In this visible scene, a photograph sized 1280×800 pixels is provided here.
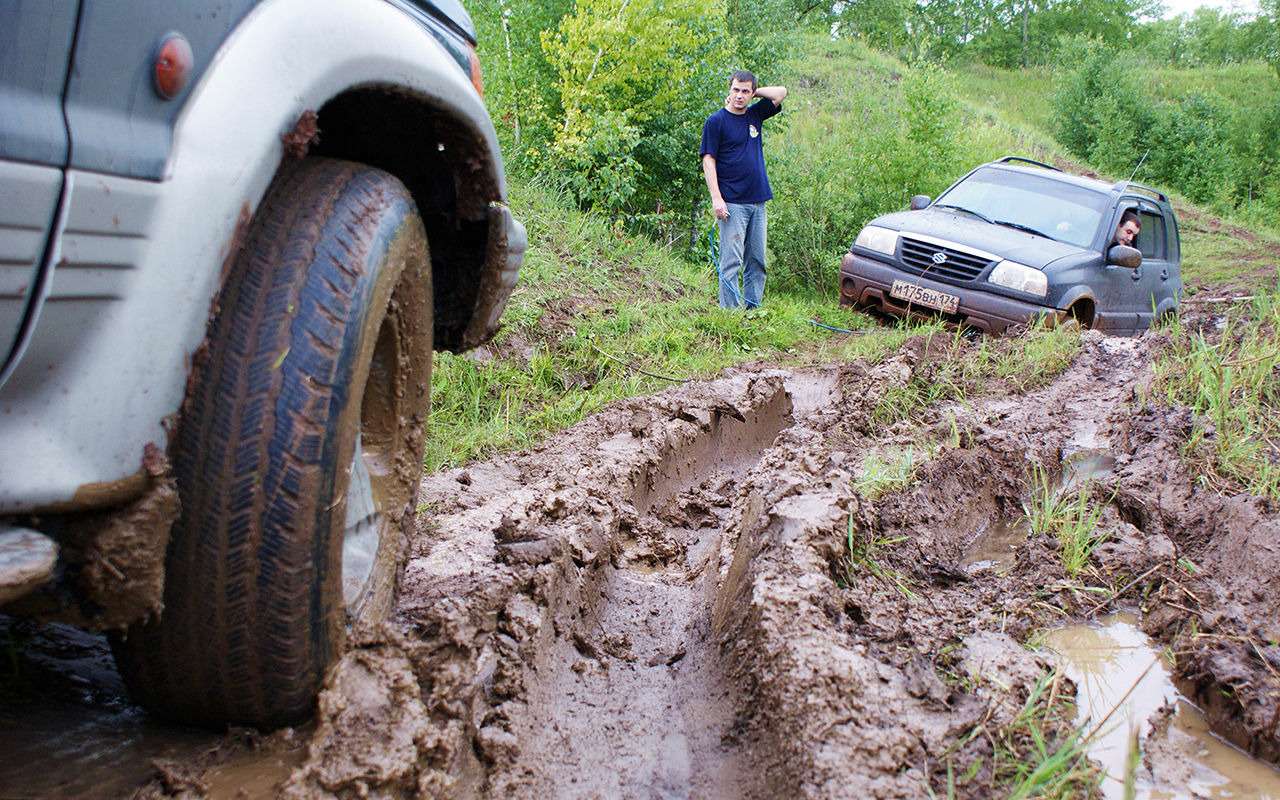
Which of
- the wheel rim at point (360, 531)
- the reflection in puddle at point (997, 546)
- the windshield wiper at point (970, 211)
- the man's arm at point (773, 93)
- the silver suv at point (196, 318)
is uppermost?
the silver suv at point (196, 318)

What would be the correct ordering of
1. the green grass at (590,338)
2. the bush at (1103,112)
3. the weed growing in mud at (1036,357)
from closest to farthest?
the green grass at (590,338), the weed growing in mud at (1036,357), the bush at (1103,112)

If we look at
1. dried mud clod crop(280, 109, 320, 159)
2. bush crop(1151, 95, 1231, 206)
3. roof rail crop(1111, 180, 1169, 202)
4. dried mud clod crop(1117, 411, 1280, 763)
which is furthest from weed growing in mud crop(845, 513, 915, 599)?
bush crop(1151, 95, 1231, 206)

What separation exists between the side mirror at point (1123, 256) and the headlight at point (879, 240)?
5.96ft

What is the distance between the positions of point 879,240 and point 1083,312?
1.79 metres

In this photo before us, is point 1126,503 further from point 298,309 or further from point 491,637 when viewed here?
point 298,309

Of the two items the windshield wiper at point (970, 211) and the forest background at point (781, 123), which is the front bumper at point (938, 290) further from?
the forest background at point (781, 123)

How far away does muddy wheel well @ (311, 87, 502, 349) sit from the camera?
2.21 m

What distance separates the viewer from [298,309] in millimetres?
1696

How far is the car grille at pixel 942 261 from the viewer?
7941 mm

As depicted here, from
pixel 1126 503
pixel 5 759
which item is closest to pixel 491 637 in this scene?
pixel 5 759

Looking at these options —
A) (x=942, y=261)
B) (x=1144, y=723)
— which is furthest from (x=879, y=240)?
(x=1144, y=723)

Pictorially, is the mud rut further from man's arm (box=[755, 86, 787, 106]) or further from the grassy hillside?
man's arm (box=[755, 86, 787, 106])

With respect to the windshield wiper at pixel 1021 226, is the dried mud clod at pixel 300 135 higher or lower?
higher

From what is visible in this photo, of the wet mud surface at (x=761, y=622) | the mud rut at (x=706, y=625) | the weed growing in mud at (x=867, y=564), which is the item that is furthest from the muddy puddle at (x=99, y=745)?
the weed growing in mud at (x=867, y=564)
